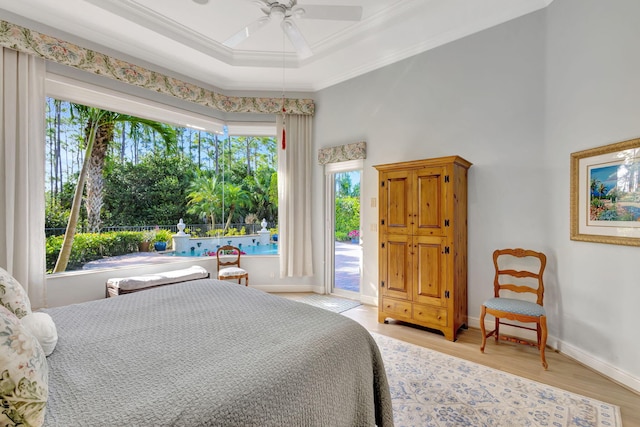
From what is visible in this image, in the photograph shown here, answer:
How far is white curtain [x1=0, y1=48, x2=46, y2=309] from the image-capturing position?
2.79 m

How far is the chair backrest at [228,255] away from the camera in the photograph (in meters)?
4.53

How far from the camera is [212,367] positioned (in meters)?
1.12

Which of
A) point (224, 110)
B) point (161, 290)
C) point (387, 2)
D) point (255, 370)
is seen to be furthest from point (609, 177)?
point (224, 110)

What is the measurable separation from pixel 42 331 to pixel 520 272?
11.5 feet

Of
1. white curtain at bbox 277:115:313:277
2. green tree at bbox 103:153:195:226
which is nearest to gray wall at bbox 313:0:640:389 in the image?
white curtain at bbox 277:115:313:277

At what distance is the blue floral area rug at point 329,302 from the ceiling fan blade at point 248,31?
3.22 m

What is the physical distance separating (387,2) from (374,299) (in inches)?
138

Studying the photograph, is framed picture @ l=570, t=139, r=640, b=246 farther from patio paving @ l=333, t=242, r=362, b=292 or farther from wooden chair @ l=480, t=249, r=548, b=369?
patio paving @ l=333, t=242, r=362, b=292

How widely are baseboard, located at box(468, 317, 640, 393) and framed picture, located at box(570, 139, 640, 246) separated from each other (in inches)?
37.6

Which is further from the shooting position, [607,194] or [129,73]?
[129,73]

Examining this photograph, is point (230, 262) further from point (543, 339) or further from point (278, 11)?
point (543, 339)

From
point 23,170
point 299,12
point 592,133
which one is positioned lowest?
point 23,170

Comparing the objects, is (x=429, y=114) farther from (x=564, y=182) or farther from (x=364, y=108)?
(x=564, y=182)

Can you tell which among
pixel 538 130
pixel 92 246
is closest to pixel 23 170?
pixel 92 246
